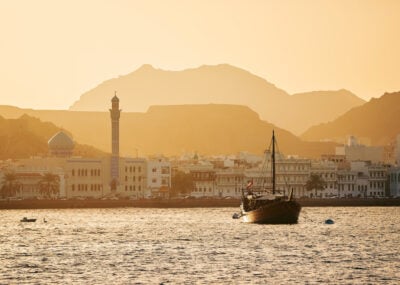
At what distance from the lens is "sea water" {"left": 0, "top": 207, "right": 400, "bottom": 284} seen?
77625mm

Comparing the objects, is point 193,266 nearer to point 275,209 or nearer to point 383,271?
point 383,271

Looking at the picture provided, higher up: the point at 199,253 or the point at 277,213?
the point at 277,213

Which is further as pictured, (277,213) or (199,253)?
(277,213)

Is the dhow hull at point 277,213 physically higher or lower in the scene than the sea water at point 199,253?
higher

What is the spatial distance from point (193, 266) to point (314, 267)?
7612 mm

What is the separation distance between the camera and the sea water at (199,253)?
7762cm

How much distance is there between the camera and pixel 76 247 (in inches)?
4082

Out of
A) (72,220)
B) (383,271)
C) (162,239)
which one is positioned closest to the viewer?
(383,271)

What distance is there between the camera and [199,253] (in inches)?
3765

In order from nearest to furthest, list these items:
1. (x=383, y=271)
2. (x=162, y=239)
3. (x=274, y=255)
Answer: (x=383, y=271) → (x=274, y=255) → (x=162, y=239)

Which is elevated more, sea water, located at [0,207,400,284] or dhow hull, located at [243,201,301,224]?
dhow hull, located at [243,201,301,224]

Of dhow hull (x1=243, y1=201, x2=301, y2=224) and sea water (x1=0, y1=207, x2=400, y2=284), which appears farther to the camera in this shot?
dhow hull (x1=243, y1=201, x2=301, y2=224)

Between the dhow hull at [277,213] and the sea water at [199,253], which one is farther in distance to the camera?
the dhow hull at [277,213]

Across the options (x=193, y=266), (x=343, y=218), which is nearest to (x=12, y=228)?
(x=343, y=218)
